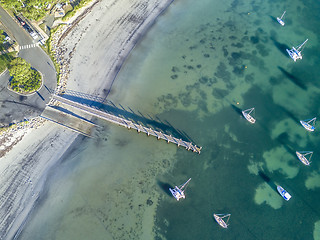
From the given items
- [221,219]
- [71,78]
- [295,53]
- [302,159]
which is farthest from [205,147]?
[295,53]

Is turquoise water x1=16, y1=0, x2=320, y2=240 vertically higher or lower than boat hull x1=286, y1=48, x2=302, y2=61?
lower

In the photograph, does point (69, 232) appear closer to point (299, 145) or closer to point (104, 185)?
point (104, 185)

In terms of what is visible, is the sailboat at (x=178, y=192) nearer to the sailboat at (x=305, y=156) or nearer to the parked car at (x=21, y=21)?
the sailboat at (x=305, y=156)

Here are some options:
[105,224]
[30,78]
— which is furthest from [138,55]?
[105,224]

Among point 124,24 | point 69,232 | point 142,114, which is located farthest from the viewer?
point 124,24

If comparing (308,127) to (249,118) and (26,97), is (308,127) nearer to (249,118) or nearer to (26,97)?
(249,118)

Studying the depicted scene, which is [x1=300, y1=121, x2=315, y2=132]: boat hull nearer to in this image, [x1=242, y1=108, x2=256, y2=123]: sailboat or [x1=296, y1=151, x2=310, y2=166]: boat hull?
[x1=296, y1=151, x2=310, y2=166]: boat hull

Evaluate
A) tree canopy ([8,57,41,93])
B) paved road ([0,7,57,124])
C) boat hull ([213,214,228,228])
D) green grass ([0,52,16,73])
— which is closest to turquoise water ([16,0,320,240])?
boat hull ([213,214,228,228])
